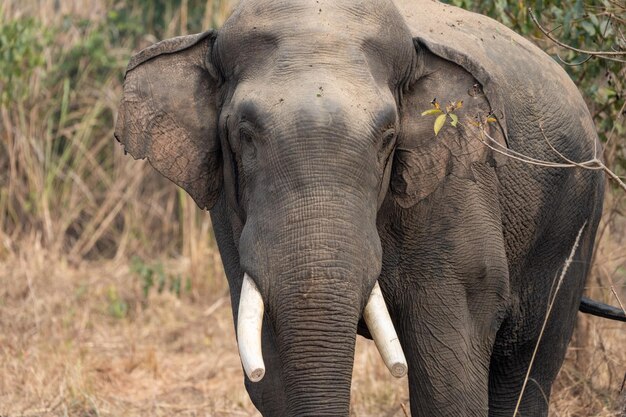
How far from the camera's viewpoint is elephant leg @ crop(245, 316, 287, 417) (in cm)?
546

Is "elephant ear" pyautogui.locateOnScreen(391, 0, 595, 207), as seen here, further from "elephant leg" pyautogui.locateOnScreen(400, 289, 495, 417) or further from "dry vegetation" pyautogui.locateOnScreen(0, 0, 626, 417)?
"dry vegetation" pyautogui.locateOnScreen(0, 0, 626, 417)

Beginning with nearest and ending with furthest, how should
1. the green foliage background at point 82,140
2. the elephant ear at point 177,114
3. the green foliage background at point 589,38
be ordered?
the elephant ear at point 177,114
the green foliage background at point 589,38
the green foliage background at point 82,140

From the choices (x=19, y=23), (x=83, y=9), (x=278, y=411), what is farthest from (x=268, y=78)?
(x=83, y=9)

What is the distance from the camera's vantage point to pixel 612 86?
6.75 m

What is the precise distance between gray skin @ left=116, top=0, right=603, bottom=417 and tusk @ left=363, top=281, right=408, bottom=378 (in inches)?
2.3

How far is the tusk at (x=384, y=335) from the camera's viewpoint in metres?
4.54

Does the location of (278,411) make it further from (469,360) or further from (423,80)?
(423,80)

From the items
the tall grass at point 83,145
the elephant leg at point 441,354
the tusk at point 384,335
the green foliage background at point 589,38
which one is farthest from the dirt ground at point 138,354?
the tusk at point 384,335

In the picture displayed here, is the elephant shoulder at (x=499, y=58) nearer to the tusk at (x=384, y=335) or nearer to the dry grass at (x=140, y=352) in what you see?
the tusk at (x=384, y=335)

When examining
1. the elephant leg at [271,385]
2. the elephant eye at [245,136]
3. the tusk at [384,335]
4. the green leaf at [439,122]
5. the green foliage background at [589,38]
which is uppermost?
the green leaf at [439,122]

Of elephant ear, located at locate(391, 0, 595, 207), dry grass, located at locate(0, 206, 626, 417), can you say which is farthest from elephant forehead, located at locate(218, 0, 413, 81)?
dry grass, located at locate(0, 206, 626, 417)

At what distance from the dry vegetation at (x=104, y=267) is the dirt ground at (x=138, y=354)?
0.01 m

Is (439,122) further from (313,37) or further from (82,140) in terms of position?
(82,140)

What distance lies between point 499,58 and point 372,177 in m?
1.38
